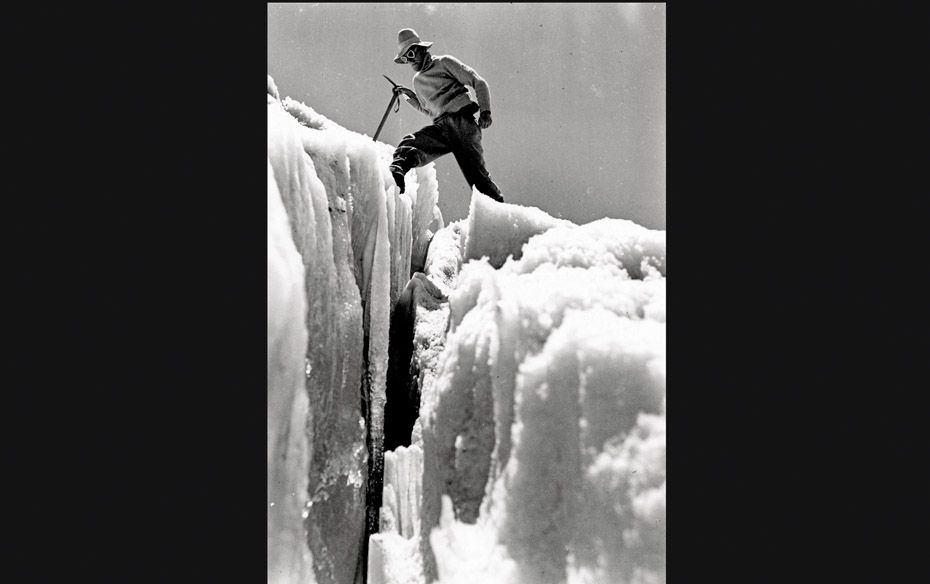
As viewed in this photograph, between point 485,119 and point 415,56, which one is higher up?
point 415,56

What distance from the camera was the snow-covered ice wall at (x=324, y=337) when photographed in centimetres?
227

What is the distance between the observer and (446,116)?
2.69m

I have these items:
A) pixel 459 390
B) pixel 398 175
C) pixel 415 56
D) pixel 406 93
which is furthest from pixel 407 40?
pixel 459 390

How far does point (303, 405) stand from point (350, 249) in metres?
0.57

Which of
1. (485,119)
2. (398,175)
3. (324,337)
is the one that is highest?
(485,119)

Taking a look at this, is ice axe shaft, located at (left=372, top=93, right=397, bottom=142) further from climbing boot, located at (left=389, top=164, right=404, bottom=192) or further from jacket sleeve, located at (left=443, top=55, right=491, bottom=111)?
jacket sleeve, located at (left=443, top=55, right=491, bottom=111)

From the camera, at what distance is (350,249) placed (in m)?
2.55

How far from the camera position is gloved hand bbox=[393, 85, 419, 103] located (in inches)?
106

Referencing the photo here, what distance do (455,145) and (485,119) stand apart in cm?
15

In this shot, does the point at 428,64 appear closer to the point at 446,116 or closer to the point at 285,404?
the point at 446,116

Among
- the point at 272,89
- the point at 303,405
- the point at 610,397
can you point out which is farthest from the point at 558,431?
the point at 272,89

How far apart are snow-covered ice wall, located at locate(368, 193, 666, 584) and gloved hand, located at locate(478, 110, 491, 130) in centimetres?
37

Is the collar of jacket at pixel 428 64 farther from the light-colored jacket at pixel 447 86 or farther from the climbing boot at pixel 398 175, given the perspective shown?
the climbing boot at pixel 398 175

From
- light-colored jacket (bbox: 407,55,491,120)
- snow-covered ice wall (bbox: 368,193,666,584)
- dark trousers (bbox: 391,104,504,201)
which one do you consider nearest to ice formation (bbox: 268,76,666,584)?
snow-covered ice wall (bbox: 368,193,666,584)
